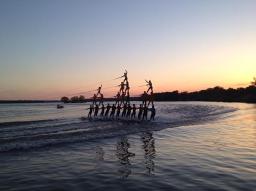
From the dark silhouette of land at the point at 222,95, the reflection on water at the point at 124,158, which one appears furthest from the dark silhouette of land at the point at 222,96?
the reflection on water at the point at 124,158

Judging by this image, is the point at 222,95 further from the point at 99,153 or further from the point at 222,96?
the point at 99,153

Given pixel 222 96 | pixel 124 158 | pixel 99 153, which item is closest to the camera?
pixel 124 158

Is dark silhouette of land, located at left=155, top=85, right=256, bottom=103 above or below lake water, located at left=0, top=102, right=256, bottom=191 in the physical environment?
above

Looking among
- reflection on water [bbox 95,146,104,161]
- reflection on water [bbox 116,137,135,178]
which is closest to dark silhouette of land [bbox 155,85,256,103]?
reflection on water [bbox 116,137,135,178]

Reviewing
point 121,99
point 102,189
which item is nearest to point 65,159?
point 102,189

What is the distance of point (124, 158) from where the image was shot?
15039mm

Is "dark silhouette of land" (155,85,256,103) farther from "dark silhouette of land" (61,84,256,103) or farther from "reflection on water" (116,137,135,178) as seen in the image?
"reflection on water" (116,137,135,178)

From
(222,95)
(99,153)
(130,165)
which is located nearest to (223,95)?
→ (222,95)

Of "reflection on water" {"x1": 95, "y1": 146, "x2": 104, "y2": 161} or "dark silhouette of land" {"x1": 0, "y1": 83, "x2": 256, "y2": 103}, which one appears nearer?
"reflection on water" {"x1": 95, "y1": 146, "x2": 104, "y2": 161}

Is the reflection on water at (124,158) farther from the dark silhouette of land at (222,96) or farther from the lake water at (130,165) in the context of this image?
the dark silhouette of land at (222,96)

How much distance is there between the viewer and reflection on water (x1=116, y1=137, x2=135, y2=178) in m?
12.2

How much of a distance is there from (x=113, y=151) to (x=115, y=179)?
19.7 ft

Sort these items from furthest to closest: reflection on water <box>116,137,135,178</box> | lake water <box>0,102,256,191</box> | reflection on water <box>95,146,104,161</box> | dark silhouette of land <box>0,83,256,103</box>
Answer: dark silhouette of land <box>0,83,256,103</box>
reflection on water <box>95,146,104,161</box>
reflection on water <box>116,137,135,178</box>
lake water <box>0,102,256,191</box>

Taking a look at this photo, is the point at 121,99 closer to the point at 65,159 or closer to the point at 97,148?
the point at 97,148
